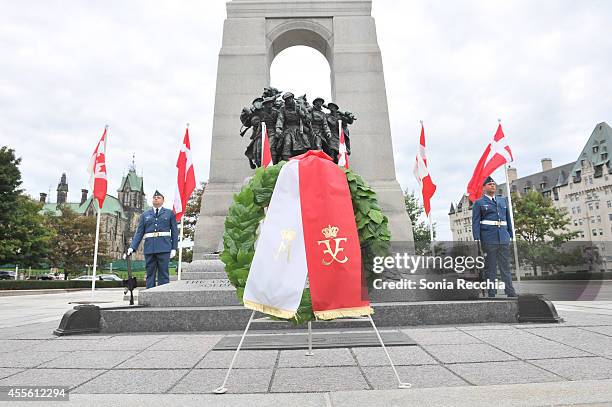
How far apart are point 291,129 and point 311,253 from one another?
8059mm

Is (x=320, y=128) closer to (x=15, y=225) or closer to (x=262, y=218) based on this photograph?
(x=262, y=218)

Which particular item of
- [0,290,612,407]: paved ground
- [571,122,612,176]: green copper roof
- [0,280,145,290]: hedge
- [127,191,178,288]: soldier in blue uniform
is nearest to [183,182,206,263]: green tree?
[0,280,145,290]: hedge

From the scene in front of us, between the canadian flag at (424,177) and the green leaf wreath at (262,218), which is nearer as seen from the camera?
the green leaf wreath at (262,218)

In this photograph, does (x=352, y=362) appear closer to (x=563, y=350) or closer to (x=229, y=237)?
(x=229, y=237)

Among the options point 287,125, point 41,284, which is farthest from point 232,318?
point 41,284

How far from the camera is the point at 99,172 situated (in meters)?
12.7

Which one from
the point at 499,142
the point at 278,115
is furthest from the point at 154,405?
the point at 499,142

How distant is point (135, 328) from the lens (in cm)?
625

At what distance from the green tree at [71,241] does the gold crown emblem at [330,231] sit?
5139cm

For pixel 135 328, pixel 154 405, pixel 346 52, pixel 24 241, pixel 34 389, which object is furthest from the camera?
pixel 24 241

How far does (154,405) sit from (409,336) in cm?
365

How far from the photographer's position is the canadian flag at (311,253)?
3.49 m

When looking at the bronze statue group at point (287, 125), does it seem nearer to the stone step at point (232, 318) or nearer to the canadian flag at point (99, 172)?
the canadian flag at point (99, 172)

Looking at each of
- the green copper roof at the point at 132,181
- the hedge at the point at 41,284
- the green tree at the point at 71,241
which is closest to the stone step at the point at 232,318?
the hedge at the point at 41,284
